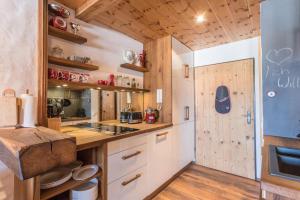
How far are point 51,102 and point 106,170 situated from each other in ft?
2.87

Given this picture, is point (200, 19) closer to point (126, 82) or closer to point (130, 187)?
point (126, 82)

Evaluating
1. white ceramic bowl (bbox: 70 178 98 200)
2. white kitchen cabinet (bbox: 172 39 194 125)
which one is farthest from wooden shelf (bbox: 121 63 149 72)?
white ceramic bowl (bbox: 70 178 98 200)

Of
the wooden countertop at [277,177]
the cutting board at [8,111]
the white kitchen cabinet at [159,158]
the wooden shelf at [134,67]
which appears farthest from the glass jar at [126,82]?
the wooden countertop at [277,177]

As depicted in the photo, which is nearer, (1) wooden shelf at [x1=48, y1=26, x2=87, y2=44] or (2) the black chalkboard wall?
(2) the black chalkboard wall

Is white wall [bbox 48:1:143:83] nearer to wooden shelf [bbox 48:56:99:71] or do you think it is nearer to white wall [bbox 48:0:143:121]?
white wall [bbox 48:0:143:121]

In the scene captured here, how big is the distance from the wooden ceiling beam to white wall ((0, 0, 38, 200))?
1.44ft

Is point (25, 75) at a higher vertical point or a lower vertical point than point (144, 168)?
higher

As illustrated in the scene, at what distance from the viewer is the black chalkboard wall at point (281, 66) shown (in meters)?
1.12

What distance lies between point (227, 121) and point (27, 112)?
2.69 metres

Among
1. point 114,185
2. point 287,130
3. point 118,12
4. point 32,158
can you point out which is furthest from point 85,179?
point 118,12

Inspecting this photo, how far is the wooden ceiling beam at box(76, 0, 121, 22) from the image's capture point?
152 cm

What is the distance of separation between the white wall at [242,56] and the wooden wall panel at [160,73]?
3.04 ft

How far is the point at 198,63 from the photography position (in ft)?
9.93

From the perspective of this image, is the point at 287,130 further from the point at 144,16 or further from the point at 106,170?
the point at 144,16
